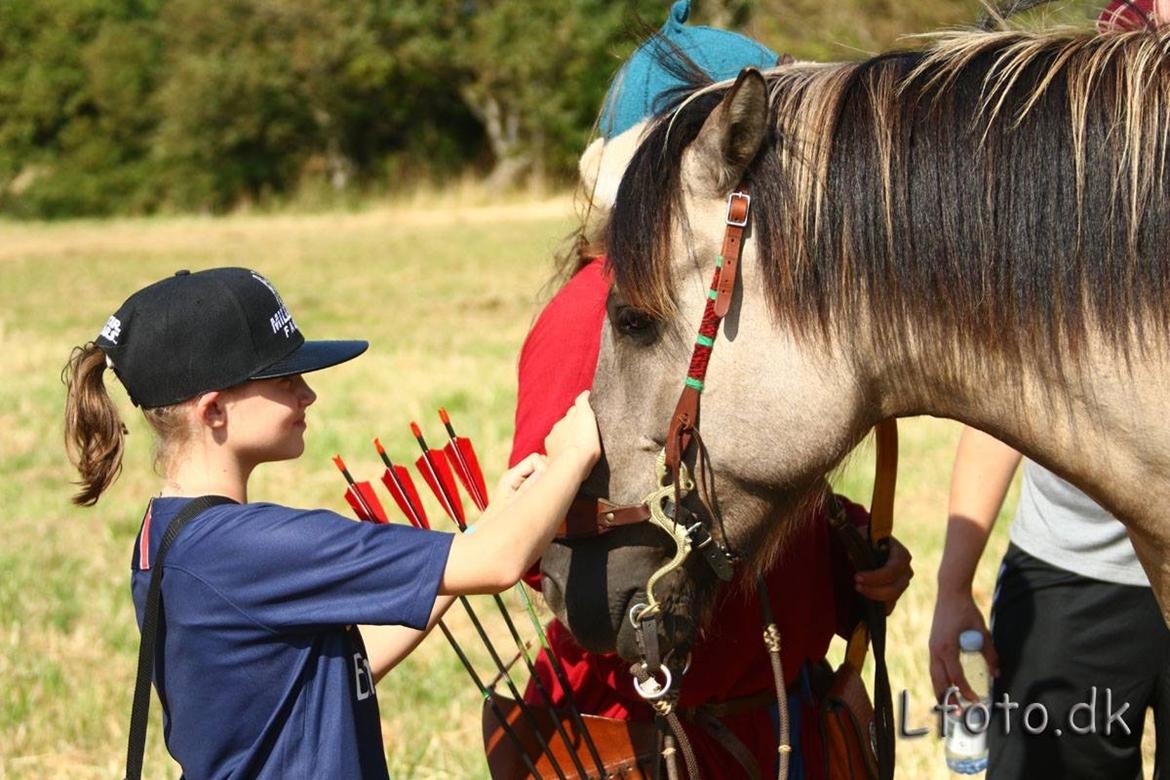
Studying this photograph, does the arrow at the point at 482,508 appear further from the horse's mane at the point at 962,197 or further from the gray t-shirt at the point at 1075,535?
the gray t-shirt at the point at 1075,535

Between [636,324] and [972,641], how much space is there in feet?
4.30

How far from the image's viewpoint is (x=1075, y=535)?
2.98m

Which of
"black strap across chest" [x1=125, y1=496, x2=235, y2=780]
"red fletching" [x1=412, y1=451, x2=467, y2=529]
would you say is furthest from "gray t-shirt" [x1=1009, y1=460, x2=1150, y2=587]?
"black strap across chest" [x1=125, y1=496, x2=235, y2=780]

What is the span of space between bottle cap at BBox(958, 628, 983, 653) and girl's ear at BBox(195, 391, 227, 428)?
1724mm

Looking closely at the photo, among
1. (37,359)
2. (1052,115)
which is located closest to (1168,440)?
(1052,115)

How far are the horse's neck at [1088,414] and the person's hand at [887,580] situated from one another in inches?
22.6

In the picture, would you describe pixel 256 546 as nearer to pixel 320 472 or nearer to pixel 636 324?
pixel 636 324

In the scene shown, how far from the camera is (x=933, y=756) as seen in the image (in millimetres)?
4102

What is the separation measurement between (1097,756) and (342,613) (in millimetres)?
1830

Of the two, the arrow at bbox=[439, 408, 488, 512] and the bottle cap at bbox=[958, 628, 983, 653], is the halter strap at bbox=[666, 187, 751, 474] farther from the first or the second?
the bottle cap at bbox=[958, 628, 983, 653]

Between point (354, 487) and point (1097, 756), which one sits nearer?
point (354, 487)

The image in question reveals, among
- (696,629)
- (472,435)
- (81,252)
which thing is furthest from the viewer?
(81,252)

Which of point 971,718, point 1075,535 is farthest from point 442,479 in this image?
point 971,718

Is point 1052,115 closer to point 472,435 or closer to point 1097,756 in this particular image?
point 1097,756
